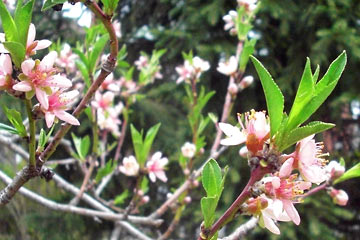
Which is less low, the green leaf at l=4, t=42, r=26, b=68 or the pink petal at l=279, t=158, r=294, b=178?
the green leaf at l=4, t=42, r=26, b=68

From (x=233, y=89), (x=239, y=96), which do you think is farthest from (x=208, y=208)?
(x=239, y=96)

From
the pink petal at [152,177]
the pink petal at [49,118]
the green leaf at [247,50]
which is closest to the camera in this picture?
the pink petal at [49,118]

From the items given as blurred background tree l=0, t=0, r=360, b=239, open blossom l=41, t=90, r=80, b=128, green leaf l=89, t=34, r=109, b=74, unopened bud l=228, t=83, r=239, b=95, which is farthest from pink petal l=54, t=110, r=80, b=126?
blurred background tree l=0, t=0, r=360, b=239

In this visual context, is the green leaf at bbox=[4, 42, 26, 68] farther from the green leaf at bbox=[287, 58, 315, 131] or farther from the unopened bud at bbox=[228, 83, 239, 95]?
the unopened bud at bbox=[228, 83, 239, 95]

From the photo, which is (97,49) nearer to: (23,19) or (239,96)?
(23,19)

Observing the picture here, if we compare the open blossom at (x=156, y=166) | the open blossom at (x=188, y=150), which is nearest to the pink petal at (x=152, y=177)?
the open blossom at (x=156, y=166)

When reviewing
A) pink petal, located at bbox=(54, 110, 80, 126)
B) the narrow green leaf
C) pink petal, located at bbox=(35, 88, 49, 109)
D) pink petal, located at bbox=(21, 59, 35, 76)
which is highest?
pink petal, located at bbox=(21, 59, 35, 76)

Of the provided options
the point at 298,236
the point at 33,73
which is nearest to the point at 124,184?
the point at 298,236

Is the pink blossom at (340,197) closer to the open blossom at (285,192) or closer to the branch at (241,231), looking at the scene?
the branch at (241,231)
